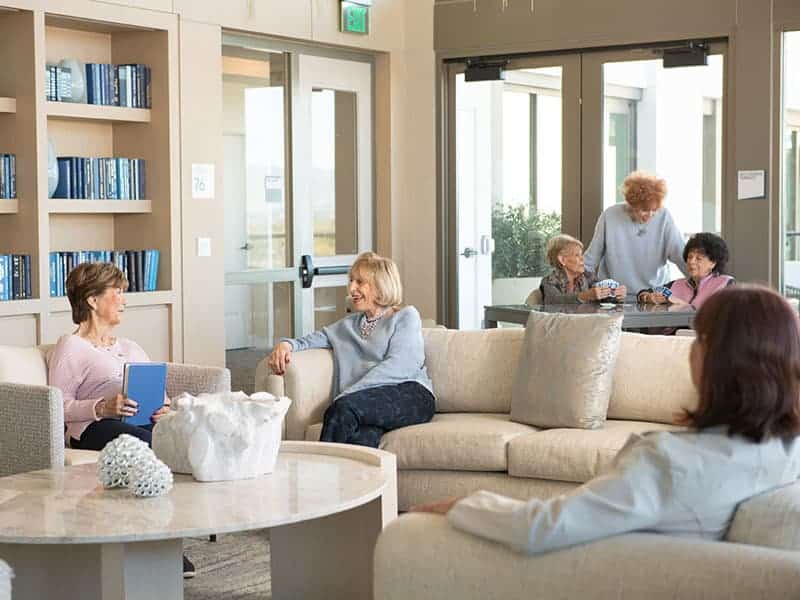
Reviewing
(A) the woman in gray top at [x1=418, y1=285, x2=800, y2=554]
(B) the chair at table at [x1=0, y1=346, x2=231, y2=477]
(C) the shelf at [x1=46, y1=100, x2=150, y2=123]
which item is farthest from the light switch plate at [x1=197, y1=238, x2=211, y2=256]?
(A) the woman in gray top at [x1=418, y1=285, x2=800, y2=554]

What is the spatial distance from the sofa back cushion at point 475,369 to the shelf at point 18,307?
2.01 m

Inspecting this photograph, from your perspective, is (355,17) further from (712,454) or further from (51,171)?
(712,454)

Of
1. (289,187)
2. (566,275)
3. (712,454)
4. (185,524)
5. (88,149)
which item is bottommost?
(185,524)

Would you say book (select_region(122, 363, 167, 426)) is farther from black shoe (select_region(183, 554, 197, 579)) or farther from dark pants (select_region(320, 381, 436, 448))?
dark pants (select_region(320, 381, 436, 448))

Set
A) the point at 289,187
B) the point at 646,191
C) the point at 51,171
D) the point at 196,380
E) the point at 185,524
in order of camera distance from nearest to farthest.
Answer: the point at 185,524
the point at 196,380
the point at 51,171
the point at 646,191
the point at 289,187

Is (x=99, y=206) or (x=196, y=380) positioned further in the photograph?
(x=99, y=206)

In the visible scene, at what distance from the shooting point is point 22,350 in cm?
498

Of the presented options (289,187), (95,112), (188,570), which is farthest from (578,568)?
(289,187)

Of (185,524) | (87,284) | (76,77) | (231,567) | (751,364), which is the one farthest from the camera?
(76,77)

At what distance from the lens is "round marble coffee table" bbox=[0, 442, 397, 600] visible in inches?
127

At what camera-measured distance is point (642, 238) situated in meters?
7.32

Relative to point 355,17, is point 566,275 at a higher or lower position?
lower

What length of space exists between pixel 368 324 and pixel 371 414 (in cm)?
49

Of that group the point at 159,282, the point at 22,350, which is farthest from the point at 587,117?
the point at 22,350
